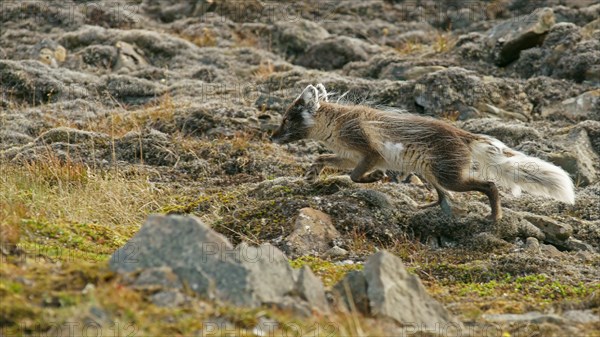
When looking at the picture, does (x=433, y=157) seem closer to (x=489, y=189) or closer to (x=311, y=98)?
(x=489, y=189)

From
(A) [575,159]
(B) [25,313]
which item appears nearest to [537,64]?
(A) [575,159]

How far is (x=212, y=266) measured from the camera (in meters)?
5.61

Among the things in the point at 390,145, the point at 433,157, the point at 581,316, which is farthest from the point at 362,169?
the point at 581,316

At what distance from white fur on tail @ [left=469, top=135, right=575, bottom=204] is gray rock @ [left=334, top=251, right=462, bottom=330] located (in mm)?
4477

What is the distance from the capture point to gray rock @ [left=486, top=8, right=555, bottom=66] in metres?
18.2

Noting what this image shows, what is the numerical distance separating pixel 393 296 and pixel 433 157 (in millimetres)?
4422

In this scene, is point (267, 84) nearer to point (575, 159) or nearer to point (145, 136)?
point (145, 136)

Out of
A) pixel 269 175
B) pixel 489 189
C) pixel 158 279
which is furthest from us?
pixel 269 175

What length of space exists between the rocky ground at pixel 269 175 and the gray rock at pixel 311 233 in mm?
27

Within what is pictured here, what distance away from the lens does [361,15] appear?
25.4m

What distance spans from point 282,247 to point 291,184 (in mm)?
1978

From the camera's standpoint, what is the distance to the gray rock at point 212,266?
217 inches

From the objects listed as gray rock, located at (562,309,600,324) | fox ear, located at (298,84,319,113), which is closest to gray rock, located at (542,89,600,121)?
fox ear, located at (298,84,319,113)

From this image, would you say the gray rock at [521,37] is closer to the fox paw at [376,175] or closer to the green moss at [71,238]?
the fox paw at [376,175]
